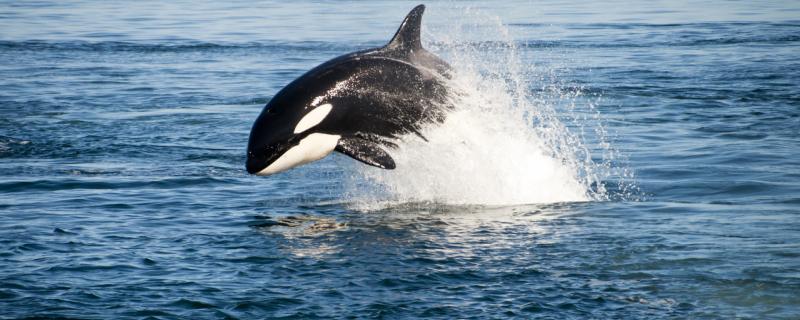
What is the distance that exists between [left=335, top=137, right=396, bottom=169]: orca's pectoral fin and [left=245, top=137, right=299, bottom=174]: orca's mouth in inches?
20.0

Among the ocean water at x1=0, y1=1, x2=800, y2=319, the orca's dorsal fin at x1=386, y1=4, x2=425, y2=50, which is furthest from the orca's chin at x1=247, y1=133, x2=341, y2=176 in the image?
the orca's dorsal fin at x1=386, y1=4, x2=425, y2=50

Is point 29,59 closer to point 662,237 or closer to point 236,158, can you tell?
point 236,158

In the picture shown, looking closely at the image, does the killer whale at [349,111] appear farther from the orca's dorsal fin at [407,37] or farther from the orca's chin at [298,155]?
the orca's dorsal fin at [407,37]

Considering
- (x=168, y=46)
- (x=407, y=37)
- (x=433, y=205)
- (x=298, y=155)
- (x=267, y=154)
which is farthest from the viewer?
(x=168, y=46)

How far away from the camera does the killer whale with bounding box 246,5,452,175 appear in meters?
10.7

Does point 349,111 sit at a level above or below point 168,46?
below

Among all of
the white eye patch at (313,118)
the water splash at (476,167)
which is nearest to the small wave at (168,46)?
the water splash at (476,167)

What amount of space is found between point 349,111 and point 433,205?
1344 mm

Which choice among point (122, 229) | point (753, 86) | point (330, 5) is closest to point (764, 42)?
point (753, 86)

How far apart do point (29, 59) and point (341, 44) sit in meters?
8.07

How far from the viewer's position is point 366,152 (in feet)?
35.6

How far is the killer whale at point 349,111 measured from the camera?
10.7m

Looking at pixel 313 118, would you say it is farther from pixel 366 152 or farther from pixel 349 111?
pixel 366 152

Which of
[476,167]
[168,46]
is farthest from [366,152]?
[168,46]
